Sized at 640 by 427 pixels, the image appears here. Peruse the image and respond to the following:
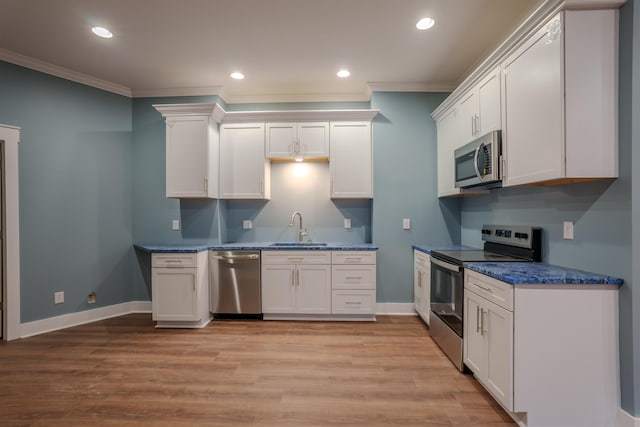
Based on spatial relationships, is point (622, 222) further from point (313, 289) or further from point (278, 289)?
point (278, 289)

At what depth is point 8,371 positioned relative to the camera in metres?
2.40

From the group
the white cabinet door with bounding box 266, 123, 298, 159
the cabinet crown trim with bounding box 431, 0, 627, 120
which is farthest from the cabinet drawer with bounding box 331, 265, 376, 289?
the cabinet crown trim with bounding box 431, 0, 627, 120

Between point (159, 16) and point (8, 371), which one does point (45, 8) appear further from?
point (8, 371)

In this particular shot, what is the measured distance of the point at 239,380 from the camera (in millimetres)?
2268

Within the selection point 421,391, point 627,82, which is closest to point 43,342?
point 421,391

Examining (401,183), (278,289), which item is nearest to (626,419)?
(401,183)

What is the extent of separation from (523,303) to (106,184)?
449 cm

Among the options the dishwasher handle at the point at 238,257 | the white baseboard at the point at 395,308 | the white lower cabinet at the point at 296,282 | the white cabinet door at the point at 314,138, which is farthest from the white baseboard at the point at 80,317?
the white baseboard at the point at 395,308

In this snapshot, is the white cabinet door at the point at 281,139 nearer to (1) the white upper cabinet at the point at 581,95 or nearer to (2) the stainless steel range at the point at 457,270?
(2) the stainless steel range at the point at 457,270

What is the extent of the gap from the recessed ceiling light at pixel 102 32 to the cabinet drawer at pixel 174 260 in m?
2.23

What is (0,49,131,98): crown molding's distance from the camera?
9.87ft

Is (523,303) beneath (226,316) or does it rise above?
above

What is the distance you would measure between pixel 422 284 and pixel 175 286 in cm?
286

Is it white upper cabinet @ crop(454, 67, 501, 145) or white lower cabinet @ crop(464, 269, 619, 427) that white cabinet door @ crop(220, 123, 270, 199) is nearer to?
white upper cabinet @ crop(454, 67, 501, 145)
